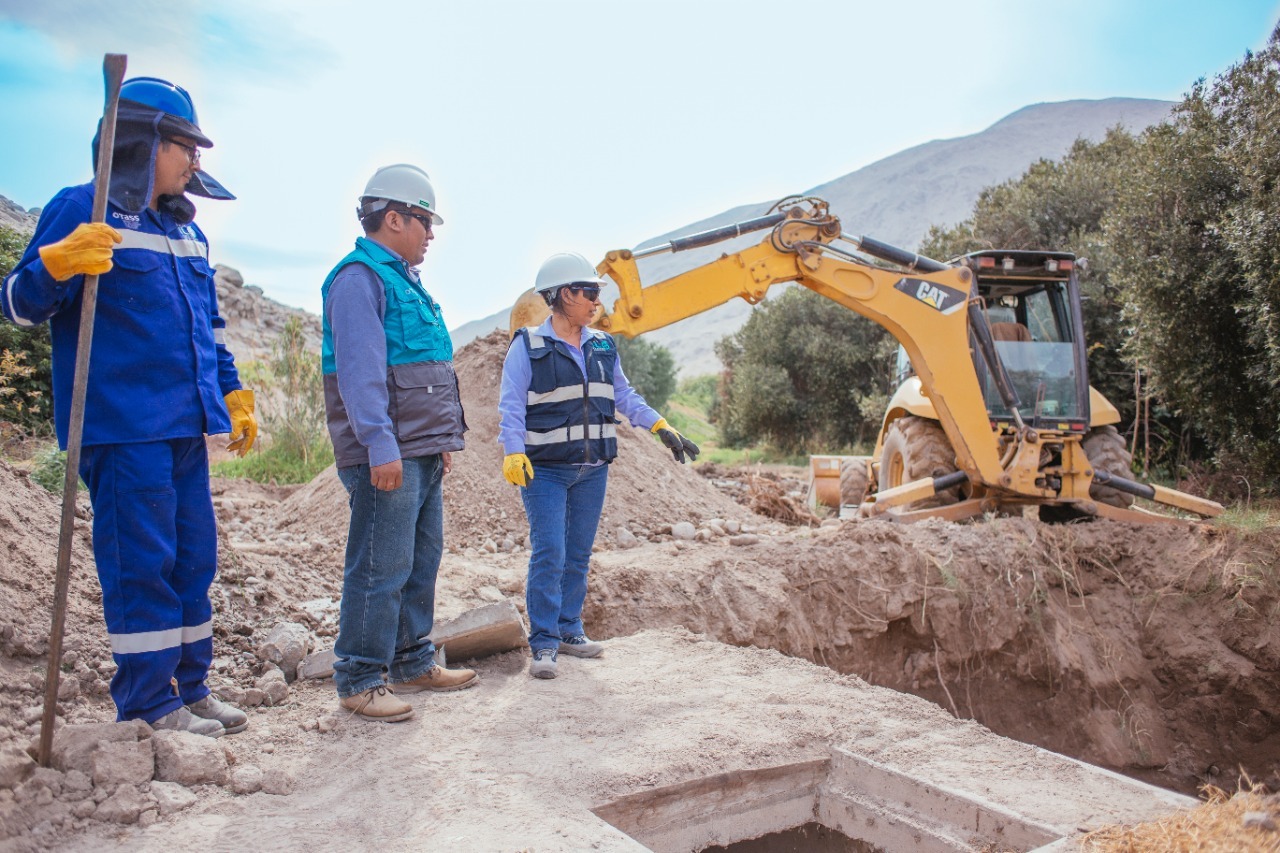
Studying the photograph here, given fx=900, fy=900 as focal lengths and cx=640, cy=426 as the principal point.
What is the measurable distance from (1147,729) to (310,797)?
257 inches

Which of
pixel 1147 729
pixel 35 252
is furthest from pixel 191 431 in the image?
pixel 1147 729

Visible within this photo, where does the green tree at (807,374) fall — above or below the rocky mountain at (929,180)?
below

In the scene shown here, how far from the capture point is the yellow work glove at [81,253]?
2.73 metres

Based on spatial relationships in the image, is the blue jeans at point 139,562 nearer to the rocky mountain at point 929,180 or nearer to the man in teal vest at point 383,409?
the man in teal vest at point 383,409

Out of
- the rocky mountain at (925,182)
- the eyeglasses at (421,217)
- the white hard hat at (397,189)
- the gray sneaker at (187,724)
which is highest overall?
the rocky mountain at (925,182)

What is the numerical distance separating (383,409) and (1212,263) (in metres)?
9.73

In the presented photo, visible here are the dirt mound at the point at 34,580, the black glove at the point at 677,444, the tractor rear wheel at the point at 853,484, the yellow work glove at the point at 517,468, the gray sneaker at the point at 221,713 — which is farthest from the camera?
the tractor rear wheel at the point at 853,484

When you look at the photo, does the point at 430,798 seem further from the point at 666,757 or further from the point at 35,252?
the point at 35,252

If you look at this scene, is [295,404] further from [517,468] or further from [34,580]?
[517,468]

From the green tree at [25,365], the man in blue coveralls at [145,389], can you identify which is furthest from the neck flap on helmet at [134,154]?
the green tree at [25,365]

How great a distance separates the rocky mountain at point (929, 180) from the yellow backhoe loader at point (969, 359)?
78.8 m

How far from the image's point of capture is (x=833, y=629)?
6.66 metres

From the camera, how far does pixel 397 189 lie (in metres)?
3.65

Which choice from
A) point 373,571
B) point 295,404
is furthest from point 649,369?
point 373,571
